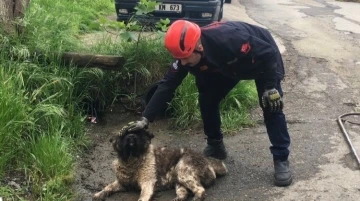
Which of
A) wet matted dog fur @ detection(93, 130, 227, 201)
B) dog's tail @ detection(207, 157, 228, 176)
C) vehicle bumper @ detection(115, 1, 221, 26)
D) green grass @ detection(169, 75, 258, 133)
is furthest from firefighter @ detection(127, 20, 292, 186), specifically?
vehicle bumper @ detection(115, 1, 221, 26)

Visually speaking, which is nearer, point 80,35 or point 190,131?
point 190,131

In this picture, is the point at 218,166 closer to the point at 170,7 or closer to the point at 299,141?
the point at 299,141

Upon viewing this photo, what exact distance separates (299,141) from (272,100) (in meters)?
1.50

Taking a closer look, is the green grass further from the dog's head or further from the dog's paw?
the dog's paw

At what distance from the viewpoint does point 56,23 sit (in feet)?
22.4

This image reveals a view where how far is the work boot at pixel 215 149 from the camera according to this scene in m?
5.31

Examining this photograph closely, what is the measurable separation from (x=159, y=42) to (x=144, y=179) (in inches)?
101

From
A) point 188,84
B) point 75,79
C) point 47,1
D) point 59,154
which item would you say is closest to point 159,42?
point 188,84

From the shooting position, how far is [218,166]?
4.93 metres

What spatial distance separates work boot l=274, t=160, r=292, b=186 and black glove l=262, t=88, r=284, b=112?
585 mm

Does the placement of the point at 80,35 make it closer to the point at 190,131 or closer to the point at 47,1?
the point at 47,1

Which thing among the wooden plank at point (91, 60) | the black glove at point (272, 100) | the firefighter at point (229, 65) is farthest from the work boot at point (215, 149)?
the wooden plank at point (91, 60)

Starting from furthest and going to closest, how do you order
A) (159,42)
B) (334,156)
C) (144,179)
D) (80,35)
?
(80,35) < (159,42) < (334,156) < (144,179)

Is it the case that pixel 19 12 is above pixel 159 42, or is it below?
above
